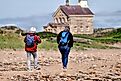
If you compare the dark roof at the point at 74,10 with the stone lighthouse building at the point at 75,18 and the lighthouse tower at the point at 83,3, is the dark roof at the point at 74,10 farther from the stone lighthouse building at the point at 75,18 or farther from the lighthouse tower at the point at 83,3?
the lighthouse tower at the point at 83,3

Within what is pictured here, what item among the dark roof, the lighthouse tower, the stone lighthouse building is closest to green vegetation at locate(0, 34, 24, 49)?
the stone lighthouse building

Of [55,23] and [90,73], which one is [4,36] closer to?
[90,73]

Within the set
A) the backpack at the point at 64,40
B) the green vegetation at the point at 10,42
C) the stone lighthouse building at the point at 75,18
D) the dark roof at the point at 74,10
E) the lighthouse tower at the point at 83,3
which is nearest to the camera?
the backpack at the point at 64,40

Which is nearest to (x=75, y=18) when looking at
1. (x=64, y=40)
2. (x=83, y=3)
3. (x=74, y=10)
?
(x=74, y=10)

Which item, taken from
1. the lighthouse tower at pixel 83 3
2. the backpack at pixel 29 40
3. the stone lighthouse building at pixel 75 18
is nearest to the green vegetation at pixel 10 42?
the backpack at pixel 29 40

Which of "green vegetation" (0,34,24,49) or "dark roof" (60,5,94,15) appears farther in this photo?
"dark roof" (60,5,94,15)

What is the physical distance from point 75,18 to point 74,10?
2057 mm

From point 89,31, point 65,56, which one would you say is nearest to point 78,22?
point 89,31

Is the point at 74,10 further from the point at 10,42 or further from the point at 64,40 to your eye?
the point at 64,40

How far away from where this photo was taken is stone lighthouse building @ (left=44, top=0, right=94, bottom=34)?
126 meters

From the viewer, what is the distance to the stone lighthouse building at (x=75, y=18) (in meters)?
126

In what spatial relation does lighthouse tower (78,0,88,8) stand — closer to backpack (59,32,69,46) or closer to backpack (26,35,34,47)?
backpack (59,32,69,46)

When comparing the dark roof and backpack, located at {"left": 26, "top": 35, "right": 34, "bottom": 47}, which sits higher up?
backpack, located at {"left": 26, "top": 35, "right": 34, "bottom": 47}

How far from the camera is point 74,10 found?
126500mm
